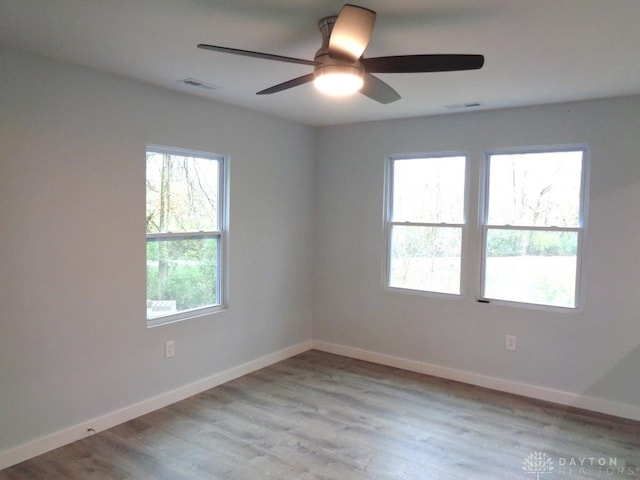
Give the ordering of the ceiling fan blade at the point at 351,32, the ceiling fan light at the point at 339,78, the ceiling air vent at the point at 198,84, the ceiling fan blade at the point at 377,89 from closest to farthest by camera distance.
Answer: the ceiling fan blade at the point at 351,32
the ceiling fan light at the point at 339,78
the ceiling fan blade at the point at 377,89
the ceiling air vent at the point at 198,84

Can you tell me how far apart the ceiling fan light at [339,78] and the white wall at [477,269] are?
220cm

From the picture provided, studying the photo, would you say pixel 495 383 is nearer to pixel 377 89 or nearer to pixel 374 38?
pixel 377 89

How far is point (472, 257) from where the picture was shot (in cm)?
396

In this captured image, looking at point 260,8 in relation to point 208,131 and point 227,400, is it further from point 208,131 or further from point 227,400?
point 227,400

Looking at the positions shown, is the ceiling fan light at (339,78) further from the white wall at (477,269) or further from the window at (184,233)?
the white wall at (477,269)

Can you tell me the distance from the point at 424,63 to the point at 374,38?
0.45 m

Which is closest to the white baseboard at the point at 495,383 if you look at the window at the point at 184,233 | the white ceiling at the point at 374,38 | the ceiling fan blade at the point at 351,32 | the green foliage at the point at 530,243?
the green foliage at the point at 530,243

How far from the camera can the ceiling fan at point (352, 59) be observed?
1.76 m

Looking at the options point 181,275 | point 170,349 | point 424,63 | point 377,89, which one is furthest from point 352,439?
point 424,63

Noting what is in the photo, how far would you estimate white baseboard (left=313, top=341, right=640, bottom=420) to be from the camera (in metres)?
3.39

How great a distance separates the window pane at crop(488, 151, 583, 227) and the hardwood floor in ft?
4.93

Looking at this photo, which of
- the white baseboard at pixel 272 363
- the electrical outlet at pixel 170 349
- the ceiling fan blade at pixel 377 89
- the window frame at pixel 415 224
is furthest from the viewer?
the window frame at pixel 415 224

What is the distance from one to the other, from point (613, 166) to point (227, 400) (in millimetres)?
3460

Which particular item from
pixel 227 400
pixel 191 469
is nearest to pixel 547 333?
pixel 227 400
